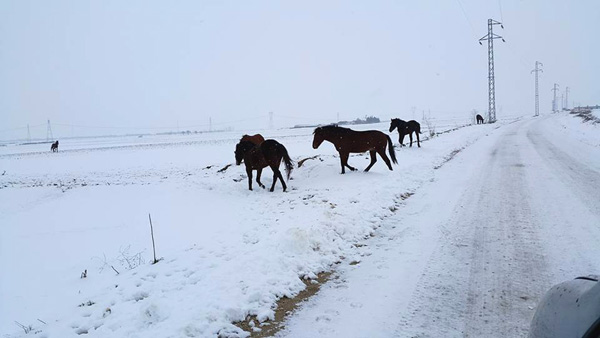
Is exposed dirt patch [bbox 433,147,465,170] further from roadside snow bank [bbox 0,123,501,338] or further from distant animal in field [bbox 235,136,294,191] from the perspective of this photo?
distant animal in field [bbox 235,136,294,191]

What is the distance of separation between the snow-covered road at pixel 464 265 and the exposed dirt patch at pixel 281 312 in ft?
0.41

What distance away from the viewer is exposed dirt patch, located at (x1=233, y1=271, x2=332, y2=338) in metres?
3.71

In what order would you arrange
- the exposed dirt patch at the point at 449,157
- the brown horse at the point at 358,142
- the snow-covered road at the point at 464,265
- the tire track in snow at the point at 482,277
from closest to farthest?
→ 1. the tire track in snow at the point at 482,277
2. the snow-covered road at the point at 464,265
3. the brown horse at the point at 358,142
4. the exposed dirt patch at the point at 449,157

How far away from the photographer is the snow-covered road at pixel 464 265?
3.63 meters

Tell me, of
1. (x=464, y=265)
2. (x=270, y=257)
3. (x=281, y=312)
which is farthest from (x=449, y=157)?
(x=281, y=312)

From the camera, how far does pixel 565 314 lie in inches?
67.1

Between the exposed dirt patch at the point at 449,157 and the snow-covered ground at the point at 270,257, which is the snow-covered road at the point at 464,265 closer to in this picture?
the snow-covered ground at the point at 270,257

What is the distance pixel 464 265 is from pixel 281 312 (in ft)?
Result: 8.13

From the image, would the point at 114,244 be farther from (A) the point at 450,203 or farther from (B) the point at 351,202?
(A) the point at 450,203

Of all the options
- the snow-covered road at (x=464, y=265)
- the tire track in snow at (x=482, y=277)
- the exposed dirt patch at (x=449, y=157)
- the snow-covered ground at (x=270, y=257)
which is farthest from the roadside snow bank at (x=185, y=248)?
the tire track in snow at (x=482, y=277)

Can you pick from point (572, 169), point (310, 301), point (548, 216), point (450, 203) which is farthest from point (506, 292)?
point (572, 169)

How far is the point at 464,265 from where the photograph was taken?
4.89 metres

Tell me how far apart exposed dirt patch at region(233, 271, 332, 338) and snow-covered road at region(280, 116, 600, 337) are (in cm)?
12

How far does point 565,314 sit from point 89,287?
5614 millimetres
